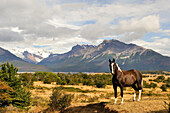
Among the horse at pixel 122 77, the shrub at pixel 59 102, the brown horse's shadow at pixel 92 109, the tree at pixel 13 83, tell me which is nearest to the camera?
the horse at pixel 122 77

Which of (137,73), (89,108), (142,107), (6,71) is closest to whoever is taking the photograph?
(142,107)

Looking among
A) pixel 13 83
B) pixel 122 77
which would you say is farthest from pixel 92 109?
pixel 13 83

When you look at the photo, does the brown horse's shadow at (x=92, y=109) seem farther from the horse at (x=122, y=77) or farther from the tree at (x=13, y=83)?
the tree at (x=13, y=83)

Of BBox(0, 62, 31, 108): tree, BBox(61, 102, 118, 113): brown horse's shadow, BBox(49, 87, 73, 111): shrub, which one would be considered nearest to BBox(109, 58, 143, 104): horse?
BBox(61, 102, 118, 113): brown horse's shadow

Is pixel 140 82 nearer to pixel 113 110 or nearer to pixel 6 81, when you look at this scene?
pixel 113 110

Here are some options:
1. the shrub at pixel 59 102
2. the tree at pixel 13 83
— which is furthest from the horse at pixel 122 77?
the tree at pixel 13 83

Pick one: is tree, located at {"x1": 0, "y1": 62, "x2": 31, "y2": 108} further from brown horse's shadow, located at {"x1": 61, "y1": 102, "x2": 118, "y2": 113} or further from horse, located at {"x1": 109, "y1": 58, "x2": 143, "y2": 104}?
horse, located at {"x1": 109, "y1": 58, "x2": 143, "y2": 104}

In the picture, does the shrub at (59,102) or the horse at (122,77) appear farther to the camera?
the shrub at (59,102)

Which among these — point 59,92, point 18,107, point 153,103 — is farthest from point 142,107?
point 18,107

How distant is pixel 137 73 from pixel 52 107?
9.04m

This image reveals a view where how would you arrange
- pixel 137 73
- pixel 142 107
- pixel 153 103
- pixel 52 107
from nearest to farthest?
pixel 142 107 → pixel 153 103 → pixel 137 73 → pixel 52 107

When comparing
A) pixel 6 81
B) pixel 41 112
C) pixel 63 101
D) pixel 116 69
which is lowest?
pixel 41 112

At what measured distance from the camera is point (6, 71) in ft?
57.5

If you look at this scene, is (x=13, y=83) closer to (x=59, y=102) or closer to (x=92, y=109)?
(x=59, y=102)
